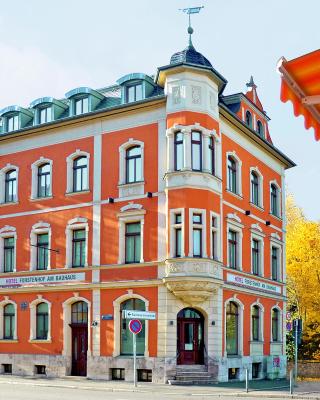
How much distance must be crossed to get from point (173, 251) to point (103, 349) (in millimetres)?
5595

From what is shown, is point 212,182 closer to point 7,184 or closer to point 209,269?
point 209,269

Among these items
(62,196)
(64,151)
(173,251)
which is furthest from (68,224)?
(173,251)

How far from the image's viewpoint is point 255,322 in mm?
34969

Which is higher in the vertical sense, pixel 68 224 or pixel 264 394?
pixel 68 224

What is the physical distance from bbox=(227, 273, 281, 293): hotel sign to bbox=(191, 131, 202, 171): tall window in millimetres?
5498

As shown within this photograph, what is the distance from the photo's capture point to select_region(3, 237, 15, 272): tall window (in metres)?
35.1

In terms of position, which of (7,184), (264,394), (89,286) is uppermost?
(7,184)

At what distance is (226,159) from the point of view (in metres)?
32.9

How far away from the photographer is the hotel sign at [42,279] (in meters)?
32.1

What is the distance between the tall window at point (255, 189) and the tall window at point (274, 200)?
227 centimetres

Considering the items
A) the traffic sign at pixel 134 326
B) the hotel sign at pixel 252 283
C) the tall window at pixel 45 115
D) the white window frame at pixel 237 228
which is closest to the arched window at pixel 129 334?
the traffic sign at pixel 134 326

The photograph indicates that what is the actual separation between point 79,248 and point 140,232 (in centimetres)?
359

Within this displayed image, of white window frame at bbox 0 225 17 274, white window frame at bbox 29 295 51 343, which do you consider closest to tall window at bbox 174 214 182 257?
white window frame at bbox 29 295 51 343

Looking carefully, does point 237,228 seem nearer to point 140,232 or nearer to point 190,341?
point 140,232
